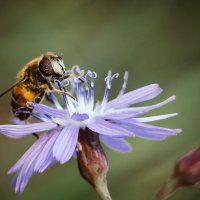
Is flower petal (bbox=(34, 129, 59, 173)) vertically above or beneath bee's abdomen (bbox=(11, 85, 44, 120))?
beneath

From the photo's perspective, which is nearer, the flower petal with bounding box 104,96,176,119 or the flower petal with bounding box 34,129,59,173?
the flower petal with bounding box 34,129,59,173

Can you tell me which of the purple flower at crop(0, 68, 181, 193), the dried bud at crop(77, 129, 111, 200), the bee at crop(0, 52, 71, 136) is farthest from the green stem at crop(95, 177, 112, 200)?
the bee at crop(0, 52, 71, 136)

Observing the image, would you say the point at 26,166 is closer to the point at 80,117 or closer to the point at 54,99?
the point at 80,117

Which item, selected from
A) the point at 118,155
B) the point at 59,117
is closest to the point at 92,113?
the point at 59,117

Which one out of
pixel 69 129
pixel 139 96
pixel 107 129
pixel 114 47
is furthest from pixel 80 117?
pixel 114 47

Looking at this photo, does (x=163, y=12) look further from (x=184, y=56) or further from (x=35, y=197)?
(x=35, y=197)

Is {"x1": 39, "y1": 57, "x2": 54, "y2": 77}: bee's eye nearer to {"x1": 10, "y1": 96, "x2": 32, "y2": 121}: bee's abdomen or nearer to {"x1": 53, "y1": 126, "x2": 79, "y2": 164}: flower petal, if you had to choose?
{"x1": 10, "y1": 96, "x2": 32, "y2": 121}: bee's abdomen

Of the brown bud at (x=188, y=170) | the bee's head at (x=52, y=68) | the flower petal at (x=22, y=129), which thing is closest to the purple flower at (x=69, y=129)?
the flower petal at (x=22, y=129)
